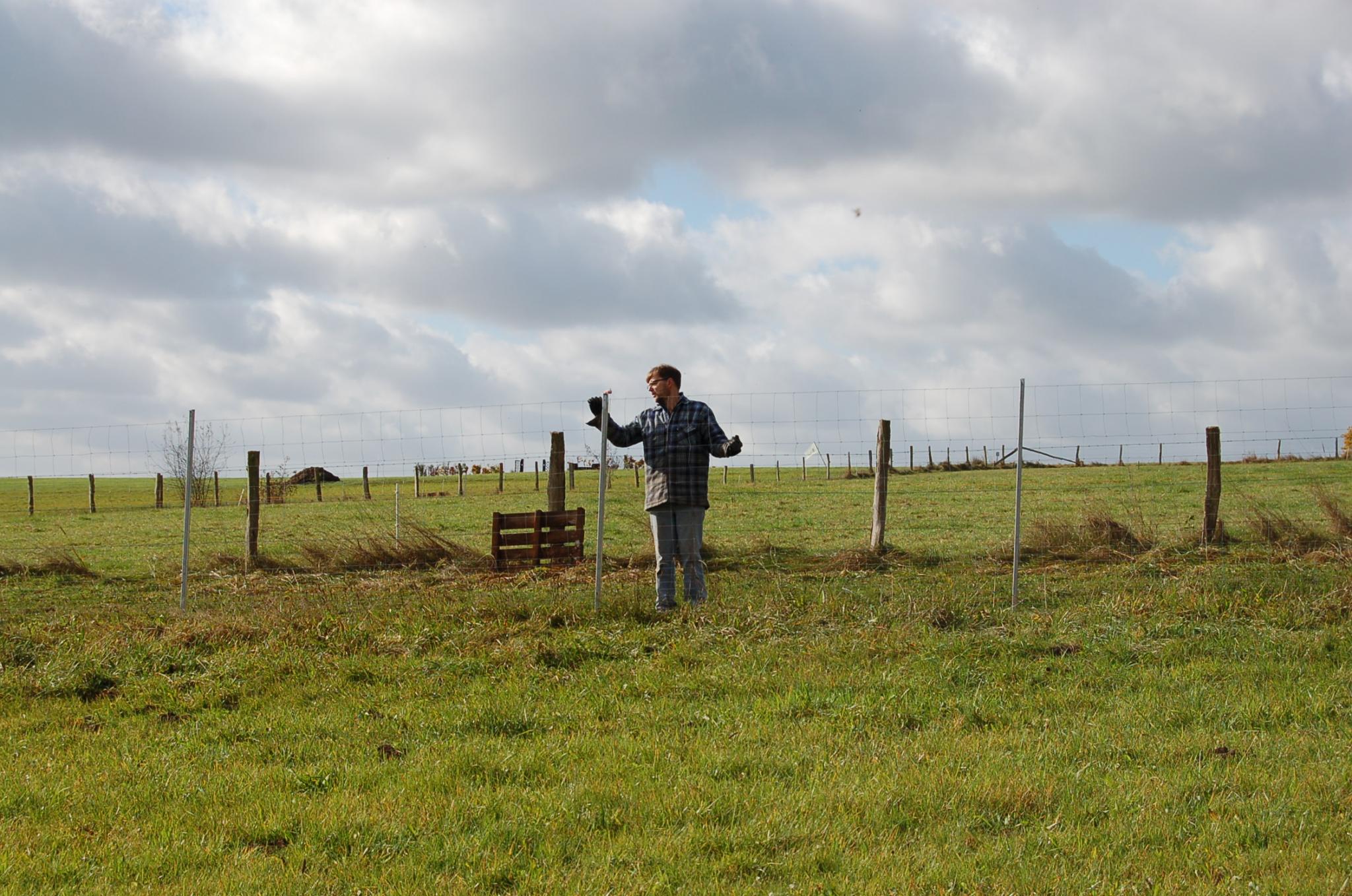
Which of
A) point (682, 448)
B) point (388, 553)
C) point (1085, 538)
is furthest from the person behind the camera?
point (388, 553)

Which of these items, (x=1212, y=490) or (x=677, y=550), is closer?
(x=677, y=550)

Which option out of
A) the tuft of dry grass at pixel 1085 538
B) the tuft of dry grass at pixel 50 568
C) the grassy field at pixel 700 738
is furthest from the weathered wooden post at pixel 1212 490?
the tuft of dry grass at pixel 50 568

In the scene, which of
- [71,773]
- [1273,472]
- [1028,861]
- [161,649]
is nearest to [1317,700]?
[1028,861]

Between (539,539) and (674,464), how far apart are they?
5.74m

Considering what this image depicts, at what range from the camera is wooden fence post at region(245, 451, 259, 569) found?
51.9 ft

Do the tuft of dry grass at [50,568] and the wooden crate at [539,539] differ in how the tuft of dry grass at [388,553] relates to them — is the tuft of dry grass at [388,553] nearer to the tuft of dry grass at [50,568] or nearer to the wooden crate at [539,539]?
the wooden crate at [539,539]

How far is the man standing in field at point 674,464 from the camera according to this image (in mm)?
9414

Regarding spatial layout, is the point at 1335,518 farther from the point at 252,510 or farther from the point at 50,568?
the point at 50,568

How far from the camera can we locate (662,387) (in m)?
9.56

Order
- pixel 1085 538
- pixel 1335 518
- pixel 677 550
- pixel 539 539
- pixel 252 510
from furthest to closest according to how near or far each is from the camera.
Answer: pixel 252 510, pixel 1335 518, pixel 539 539, pixel 1085 538, pixel 677 550

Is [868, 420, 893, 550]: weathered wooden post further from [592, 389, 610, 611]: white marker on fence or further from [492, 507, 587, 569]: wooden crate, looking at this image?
[592, 389, 610, 611]: white marker on fence

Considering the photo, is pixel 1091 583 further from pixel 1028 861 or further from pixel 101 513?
pixel 101 513

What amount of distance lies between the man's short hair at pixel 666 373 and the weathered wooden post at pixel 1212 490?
8.87 meters

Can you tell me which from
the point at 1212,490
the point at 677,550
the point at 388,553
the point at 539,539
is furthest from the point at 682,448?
the point at 1212,490
